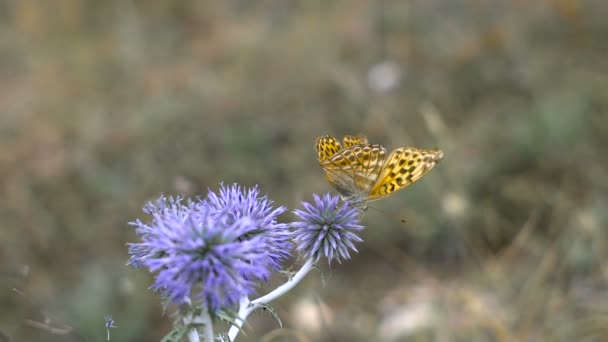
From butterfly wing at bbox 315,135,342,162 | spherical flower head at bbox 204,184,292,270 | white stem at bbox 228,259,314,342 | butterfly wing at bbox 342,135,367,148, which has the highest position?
butterfly wing at bbox 342,135,367,148

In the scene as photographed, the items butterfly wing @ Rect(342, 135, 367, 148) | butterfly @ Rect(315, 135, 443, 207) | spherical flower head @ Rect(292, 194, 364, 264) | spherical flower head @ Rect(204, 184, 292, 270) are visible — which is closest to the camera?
spherical flower head @ Rect(204, 184, 292, 270)

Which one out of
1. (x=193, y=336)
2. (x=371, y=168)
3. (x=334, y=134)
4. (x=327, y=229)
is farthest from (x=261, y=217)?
(x=334, y=134)

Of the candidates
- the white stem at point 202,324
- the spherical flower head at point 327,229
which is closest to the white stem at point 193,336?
the white stem at point 202,324

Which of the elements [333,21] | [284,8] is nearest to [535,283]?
[333,21]

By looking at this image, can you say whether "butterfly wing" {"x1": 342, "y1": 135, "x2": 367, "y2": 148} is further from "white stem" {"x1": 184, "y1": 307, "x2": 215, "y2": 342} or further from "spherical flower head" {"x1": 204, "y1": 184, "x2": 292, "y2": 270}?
"white stem" {"x1": 184, "y1": 307, "x2": 215, "y2": 342}

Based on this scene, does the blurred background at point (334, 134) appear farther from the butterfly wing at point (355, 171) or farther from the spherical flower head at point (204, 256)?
the butterfly wing at point (355, 171)

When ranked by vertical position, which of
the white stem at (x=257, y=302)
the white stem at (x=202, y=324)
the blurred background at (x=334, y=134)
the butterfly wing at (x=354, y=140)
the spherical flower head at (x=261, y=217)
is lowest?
the white stem at (x=202, y=324)

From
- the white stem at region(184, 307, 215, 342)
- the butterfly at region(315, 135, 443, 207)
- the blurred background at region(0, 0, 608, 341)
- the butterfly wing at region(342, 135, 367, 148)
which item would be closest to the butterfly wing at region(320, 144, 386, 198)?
the butterfly at region(315, 135, 443, 207)
